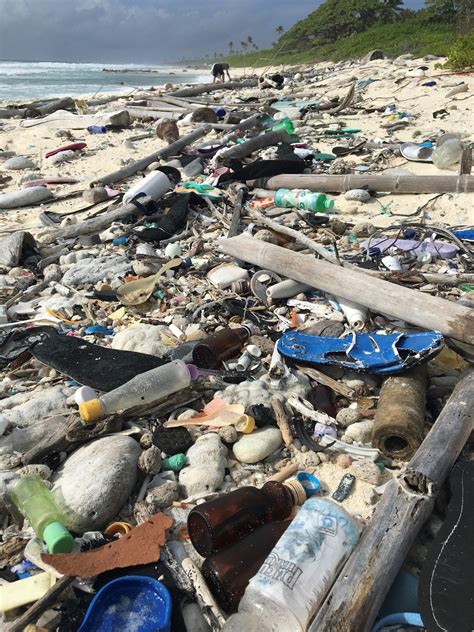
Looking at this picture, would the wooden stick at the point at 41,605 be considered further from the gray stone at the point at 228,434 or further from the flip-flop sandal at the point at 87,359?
the flip-flop sandal at the point at 87,359

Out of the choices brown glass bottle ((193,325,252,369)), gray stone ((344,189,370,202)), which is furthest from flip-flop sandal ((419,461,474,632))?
gray stone ((344,189,370,202))

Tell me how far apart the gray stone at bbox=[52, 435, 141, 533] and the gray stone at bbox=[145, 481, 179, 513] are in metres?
0.11

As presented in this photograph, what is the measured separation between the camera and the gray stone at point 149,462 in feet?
7.93

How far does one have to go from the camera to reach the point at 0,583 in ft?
6.45

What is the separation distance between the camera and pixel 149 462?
7.94 feet

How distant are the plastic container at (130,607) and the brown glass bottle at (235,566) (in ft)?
0.60

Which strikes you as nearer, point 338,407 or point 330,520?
point 330,520

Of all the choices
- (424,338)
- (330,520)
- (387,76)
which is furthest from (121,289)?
(387,76)

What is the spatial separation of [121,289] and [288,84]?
53.2ft

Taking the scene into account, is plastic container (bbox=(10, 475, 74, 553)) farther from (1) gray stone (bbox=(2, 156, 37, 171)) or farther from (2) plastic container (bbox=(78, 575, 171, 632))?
(1) gray stone (bbox=(2, 156, 37, 171))

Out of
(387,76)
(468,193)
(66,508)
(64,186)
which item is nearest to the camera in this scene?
(66,508)

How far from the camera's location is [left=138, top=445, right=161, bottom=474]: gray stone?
7.93 feet

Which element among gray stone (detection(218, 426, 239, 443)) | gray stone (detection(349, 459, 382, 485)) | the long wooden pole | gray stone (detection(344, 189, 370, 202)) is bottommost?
gray stone (detection(349, 459, 382, 485))

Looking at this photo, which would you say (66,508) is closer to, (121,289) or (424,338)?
(424,338)
